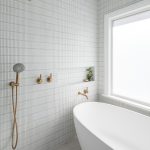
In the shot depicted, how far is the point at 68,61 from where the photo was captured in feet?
8.02

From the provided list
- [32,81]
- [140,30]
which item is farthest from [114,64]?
[32,81]

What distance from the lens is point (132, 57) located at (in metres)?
2.50

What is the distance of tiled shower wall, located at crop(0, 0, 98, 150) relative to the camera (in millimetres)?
1767

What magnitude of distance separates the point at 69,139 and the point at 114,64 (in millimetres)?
1577

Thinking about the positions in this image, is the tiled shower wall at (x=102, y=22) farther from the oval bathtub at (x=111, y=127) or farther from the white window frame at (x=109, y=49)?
the oval bathtub at (x=111, y=127)

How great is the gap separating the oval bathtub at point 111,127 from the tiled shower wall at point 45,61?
1.12 feet

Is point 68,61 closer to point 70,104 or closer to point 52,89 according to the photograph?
point 52,89

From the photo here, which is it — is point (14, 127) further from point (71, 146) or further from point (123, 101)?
point (123, 101)

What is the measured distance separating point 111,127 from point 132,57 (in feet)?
3.96

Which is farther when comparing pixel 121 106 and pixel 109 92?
pixel 109 92

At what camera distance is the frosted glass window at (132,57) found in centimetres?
232

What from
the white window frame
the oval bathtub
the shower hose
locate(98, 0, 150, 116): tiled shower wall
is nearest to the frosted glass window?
the white window frame

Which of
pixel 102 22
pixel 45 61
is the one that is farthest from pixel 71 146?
pixel 102 22

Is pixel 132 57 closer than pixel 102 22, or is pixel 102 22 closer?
pixel 132 57
